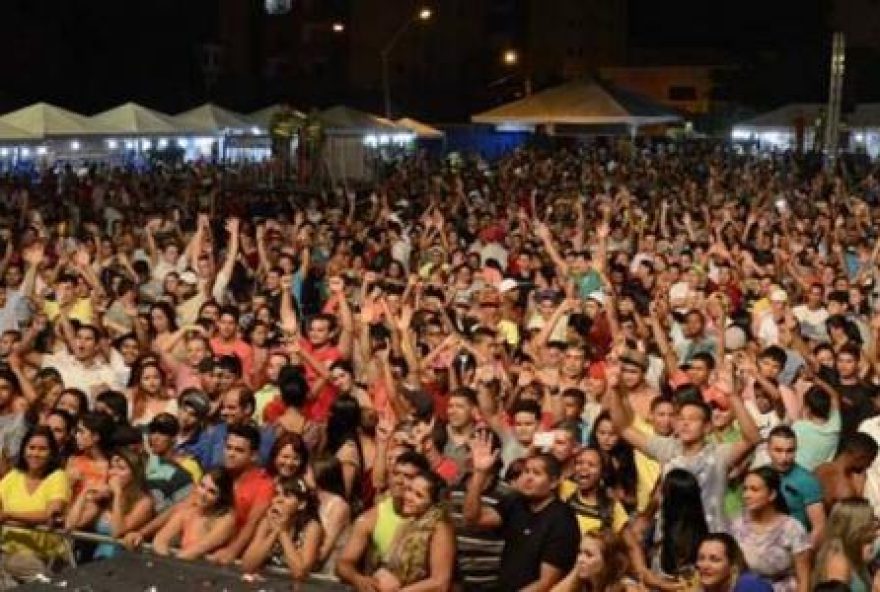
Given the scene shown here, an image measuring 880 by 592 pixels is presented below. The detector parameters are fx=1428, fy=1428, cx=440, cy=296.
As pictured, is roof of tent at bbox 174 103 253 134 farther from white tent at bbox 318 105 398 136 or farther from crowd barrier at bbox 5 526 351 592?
crowd barrier at bbox 5 526 351 592

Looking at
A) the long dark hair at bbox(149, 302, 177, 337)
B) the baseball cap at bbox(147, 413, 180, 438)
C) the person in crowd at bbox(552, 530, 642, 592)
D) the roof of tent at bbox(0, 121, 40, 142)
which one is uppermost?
the roof of tent at bbox(0, 121, 40, 142)

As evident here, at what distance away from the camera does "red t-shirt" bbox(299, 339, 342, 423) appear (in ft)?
26.3

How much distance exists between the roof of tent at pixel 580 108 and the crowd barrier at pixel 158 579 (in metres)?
17.5

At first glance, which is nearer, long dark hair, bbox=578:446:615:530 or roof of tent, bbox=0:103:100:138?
long dark hair, bbox=578:446:615:530

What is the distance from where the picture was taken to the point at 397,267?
13.8 meters

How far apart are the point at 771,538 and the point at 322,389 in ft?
10.8

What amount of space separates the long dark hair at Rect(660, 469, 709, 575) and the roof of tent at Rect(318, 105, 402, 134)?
72.9 feet

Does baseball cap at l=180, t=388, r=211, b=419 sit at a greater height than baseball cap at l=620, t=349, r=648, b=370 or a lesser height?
lesser

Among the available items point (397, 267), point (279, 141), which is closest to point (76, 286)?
point (397, 267)

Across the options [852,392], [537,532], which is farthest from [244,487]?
[852,392]

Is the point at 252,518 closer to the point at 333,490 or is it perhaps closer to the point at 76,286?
the point at 333,490

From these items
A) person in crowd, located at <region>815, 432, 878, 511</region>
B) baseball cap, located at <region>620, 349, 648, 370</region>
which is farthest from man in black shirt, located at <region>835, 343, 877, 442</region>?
baseball cap, located at <region>620, 349, 648, 370</region>

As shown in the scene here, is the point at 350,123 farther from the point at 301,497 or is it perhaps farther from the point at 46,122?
the point at 301,497

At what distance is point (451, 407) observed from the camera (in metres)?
7.59
